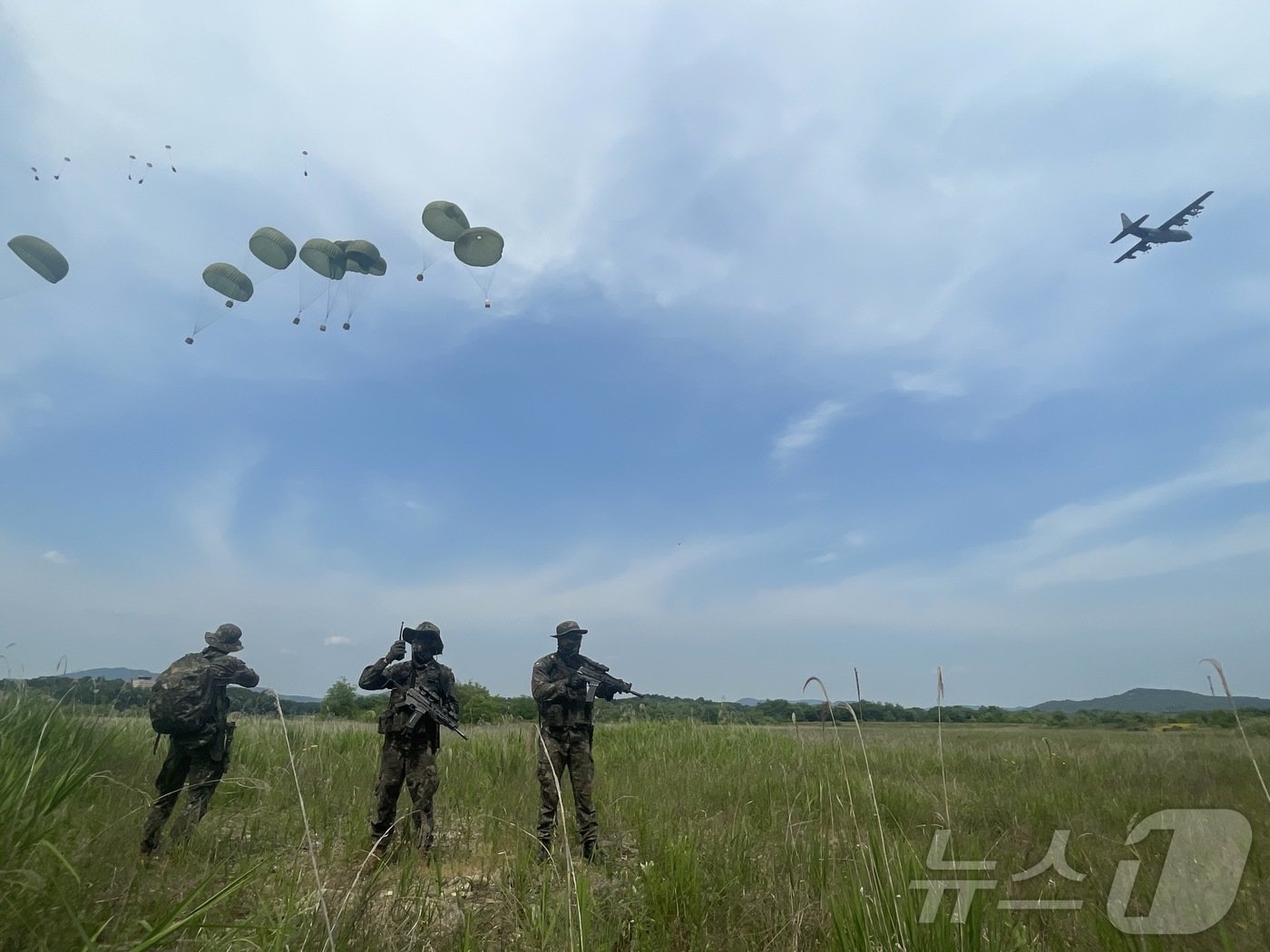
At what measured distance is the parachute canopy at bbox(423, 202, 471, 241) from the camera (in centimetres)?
1288

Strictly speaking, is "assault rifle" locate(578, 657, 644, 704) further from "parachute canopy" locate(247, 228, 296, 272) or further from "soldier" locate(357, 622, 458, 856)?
"parachute canopy" locate(247, 228, 296, 272)

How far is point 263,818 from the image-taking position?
6.35 m

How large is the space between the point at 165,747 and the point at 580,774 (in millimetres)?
6398

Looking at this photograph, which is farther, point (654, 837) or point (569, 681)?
point (569, 681)

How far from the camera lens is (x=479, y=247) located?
13531 mm

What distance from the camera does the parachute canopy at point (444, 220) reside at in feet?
42.3

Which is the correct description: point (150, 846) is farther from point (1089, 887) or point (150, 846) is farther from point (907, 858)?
point (1089, 887)

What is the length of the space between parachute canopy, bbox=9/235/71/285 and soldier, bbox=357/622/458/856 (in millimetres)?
10472

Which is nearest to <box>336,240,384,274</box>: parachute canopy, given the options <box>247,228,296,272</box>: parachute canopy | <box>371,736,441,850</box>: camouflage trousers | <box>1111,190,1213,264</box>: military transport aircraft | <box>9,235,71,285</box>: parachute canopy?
<box>247,228,296,272</box>: parachute canopy

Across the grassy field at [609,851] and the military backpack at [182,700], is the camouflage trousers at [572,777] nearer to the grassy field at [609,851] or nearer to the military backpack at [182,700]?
the grassy field at [609,851]

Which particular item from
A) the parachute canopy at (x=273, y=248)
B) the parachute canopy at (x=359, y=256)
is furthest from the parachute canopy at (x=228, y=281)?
the parachute canopy at (x=359, y=256)

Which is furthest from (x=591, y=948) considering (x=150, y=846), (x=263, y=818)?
(x=150, y=846)

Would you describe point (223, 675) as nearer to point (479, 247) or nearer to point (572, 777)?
point (572, 777)

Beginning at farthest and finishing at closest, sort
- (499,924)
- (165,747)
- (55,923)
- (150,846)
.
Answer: (165,747) < (150,846) < (499,924) < (55,923)
